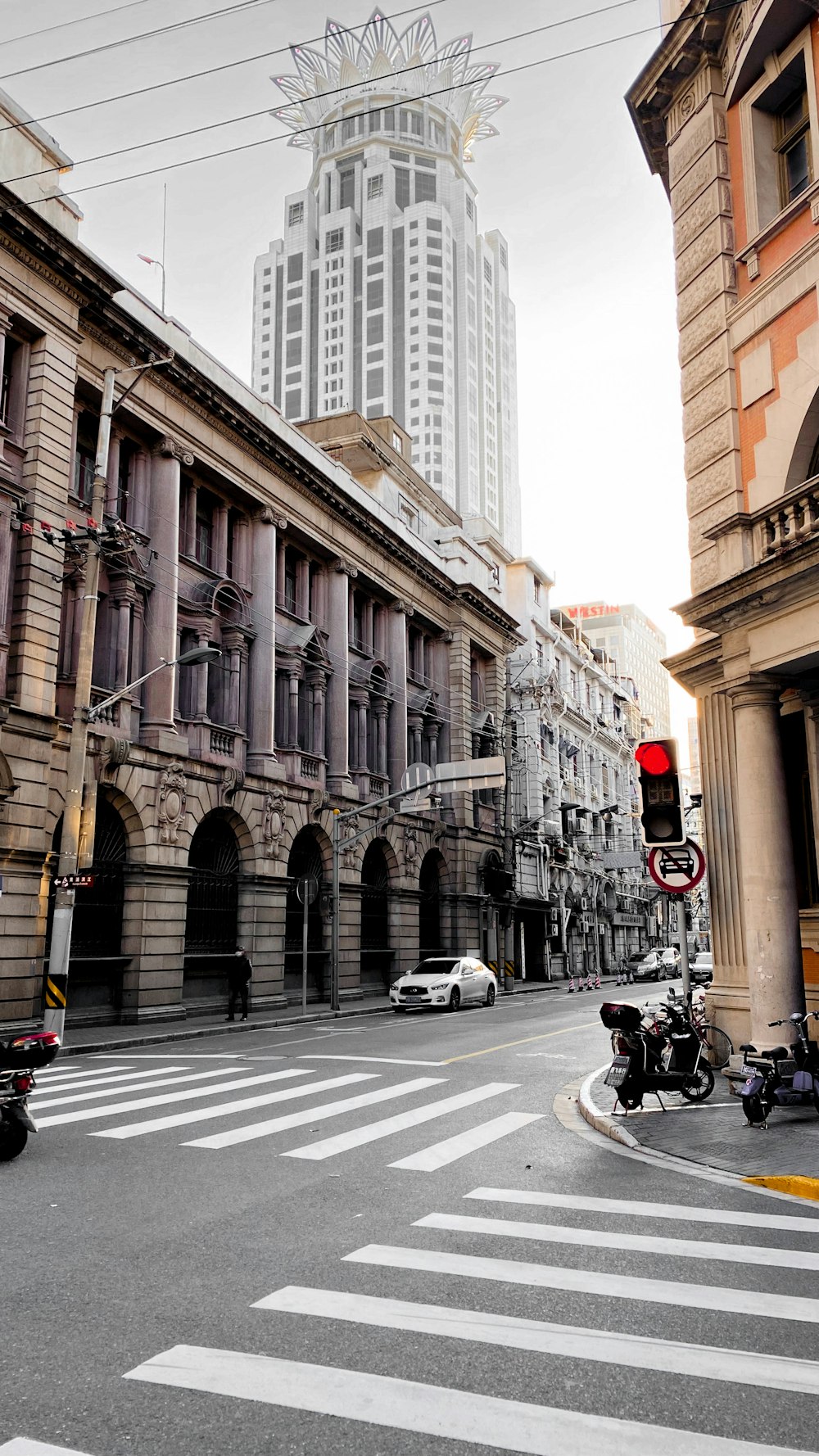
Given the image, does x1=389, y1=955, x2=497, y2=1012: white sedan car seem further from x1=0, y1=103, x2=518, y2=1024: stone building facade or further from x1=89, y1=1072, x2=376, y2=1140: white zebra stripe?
x1=89, y1=1072, x2=376, y2=1140: white zebra stripe

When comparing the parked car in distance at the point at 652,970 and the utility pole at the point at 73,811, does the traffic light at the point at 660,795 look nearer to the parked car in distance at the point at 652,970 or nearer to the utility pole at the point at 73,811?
the utility pole at the point at 73,811

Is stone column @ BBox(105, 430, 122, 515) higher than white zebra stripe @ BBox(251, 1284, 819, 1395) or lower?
higher

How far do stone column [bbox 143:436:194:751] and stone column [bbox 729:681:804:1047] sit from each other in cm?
1674

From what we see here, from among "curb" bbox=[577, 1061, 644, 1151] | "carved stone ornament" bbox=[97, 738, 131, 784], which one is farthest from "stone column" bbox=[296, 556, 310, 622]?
"curb" bbox=[577, 1061, 644, 1151]

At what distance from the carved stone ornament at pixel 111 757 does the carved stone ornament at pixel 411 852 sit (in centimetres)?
1719

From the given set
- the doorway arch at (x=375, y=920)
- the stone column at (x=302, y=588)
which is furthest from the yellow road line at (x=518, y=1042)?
the stone column at (x=302, y=588)

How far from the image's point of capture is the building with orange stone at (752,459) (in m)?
11.9

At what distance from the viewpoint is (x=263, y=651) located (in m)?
31.0

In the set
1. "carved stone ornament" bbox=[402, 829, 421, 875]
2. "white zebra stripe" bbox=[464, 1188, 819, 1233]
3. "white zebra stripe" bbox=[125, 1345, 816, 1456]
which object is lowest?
"white zebra stripe" bbox=[464, 1188, 819, 1233]

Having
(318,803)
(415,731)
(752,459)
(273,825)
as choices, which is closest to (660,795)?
(752,459)

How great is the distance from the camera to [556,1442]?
370 centimetres

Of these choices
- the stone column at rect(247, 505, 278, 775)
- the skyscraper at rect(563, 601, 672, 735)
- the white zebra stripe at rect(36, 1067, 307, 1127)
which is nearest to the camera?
the white zebra stripe at rect(36, 1067, 307, 1127)

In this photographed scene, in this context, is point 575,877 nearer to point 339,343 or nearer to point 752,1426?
point 752,1426

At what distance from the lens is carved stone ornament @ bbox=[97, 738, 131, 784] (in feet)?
75.6
